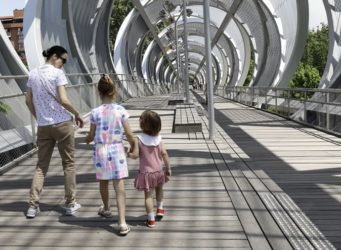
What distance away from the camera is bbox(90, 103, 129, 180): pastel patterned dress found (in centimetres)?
430

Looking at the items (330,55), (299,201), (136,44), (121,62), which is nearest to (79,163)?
(299,201)

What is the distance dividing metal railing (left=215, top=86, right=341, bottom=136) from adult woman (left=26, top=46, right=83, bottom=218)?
6960 mm

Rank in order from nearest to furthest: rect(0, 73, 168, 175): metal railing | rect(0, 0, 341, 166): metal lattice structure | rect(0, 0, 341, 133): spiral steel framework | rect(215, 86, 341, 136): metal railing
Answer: rect(0, 73, 168, 175): metal railing < rect(215, 86, 341, 136): metal railing < rect(0, 0, 341, 166): metal lattice structure < rect(0, 0, 341, 133): spiral steel framework

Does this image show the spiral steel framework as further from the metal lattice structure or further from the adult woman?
the adult woman

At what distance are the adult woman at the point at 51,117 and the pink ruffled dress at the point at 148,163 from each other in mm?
752

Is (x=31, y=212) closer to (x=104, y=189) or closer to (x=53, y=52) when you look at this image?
(x=104, y=189)

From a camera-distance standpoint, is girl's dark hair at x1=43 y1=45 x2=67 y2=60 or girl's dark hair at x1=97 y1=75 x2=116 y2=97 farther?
girl's dark hair at x1=43 y1=45 x2=67 y2=60

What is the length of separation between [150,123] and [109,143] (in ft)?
1.27

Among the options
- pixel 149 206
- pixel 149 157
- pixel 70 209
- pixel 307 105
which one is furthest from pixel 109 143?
pixel 307 105

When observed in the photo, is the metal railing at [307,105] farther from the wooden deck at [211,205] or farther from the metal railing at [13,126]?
the metal railing at [13,126]

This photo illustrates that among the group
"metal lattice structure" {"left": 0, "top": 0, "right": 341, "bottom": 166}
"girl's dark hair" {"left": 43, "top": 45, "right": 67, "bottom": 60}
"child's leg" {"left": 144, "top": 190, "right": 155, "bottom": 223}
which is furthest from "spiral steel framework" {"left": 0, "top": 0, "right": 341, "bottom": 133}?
"child's leg" {"left": 144, "top": 190, "right": 155, "bottom": 223}

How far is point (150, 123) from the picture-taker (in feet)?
14.3

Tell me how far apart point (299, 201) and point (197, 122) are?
20.1 feet

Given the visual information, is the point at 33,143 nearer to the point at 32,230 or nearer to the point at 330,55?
the point at 32,230
